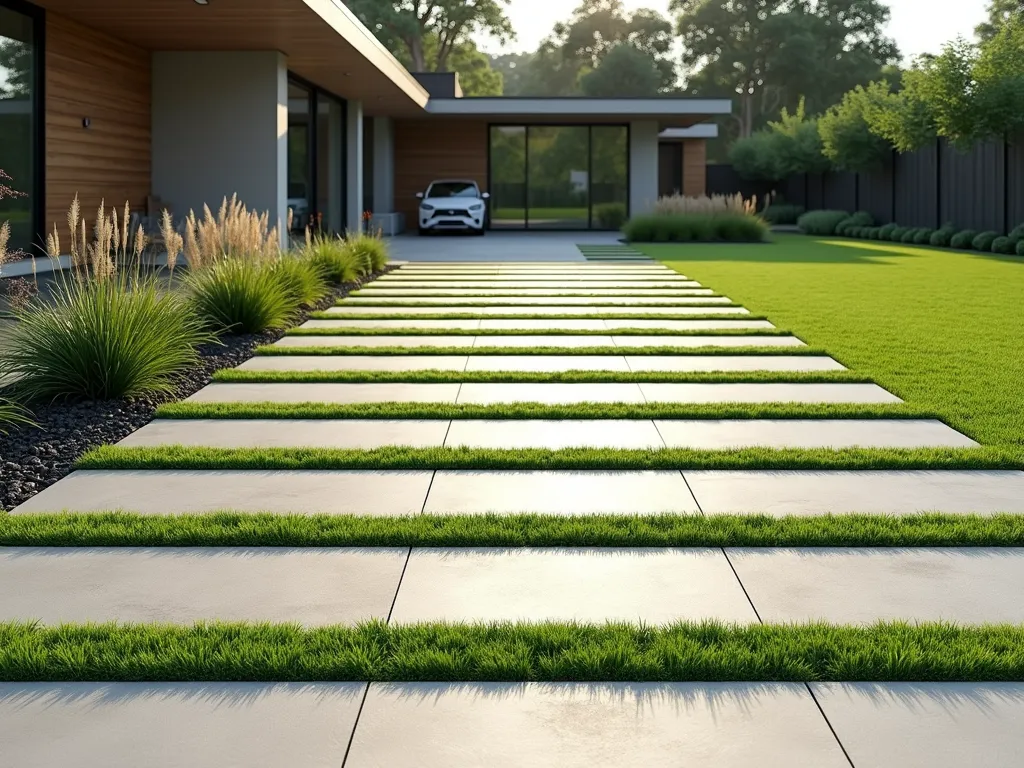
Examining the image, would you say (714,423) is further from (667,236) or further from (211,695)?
(667,236)

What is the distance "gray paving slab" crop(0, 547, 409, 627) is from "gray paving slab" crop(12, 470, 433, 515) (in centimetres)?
52

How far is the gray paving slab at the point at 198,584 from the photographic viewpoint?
346 cm

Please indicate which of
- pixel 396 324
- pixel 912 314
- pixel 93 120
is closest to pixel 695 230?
pixel 93 120

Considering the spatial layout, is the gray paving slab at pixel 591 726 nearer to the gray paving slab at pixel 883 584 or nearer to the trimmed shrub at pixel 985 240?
the gray paving slab at pixel 883 584

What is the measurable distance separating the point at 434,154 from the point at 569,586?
99.6ft

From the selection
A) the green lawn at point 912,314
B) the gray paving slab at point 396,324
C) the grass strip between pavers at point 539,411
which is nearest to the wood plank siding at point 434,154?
the green lawn at point 912,314

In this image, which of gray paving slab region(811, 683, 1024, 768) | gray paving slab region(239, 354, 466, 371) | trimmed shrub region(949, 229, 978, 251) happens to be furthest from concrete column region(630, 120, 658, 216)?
gray paving slab region(811, 683, 1024, 768)

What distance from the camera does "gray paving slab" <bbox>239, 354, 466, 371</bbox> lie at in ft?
27.0

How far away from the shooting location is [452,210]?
2988cm

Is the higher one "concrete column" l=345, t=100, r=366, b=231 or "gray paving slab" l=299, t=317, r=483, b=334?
"concrete column" l=345, t=100, r=366, b=231

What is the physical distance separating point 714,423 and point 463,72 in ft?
172

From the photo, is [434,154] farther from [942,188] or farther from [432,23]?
[432,23]

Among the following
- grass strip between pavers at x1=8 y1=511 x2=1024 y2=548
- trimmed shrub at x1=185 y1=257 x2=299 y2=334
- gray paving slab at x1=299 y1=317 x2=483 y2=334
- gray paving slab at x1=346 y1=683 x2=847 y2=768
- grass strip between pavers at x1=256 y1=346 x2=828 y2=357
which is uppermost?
trimmed shrub at x1=185 y1=257 x2=299 y2=334

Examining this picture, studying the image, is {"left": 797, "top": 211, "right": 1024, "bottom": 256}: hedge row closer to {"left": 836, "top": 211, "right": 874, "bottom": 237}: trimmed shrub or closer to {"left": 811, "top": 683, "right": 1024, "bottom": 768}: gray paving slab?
{"left": 836, "top": 211, "right": 874, "bottom": 237}: trimmed shrub
